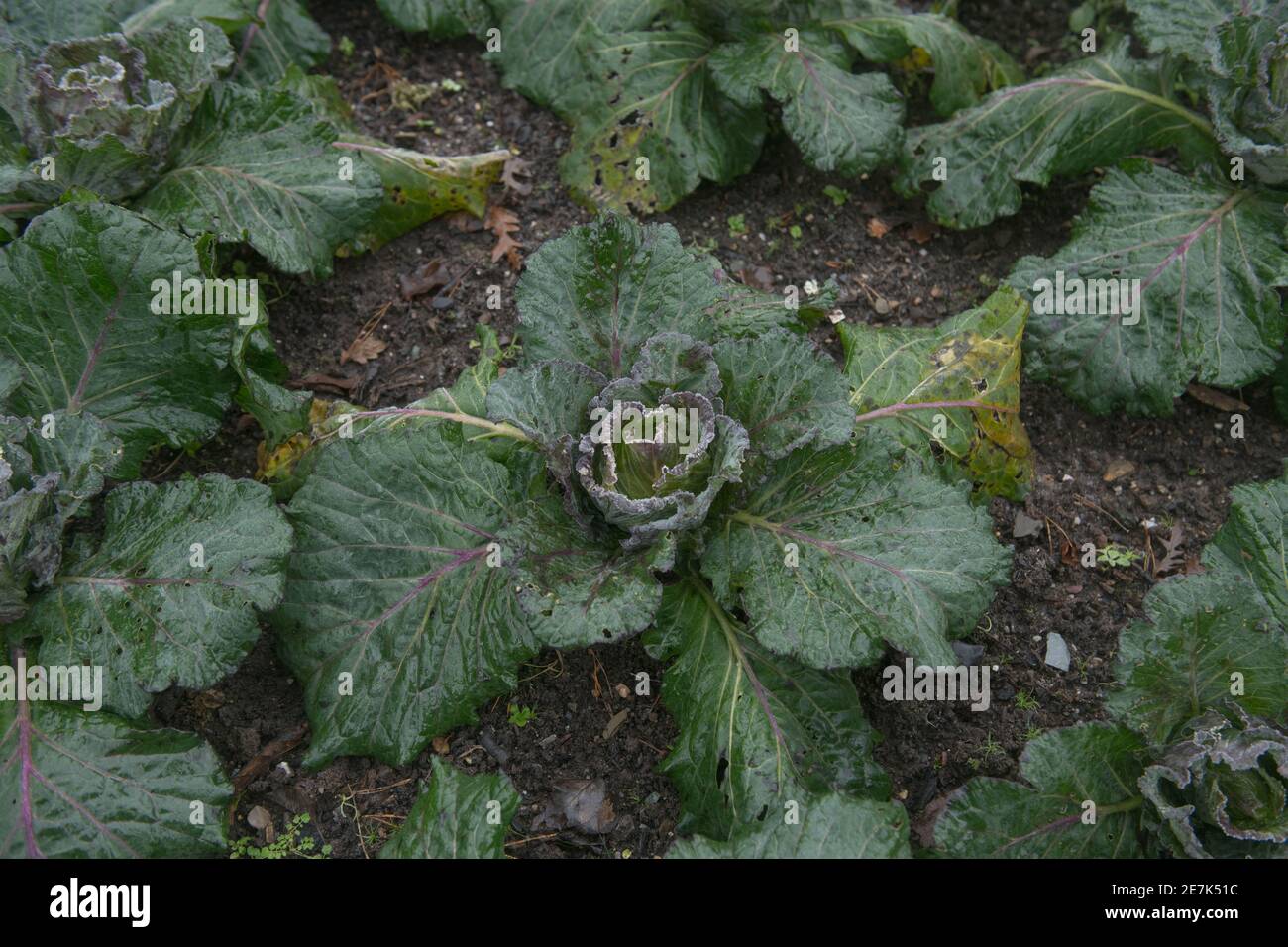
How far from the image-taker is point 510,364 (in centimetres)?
450

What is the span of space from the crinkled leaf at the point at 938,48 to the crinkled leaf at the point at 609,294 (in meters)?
1.89

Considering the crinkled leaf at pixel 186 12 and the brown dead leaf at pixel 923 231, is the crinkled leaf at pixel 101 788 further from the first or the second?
the brown dead leaf at pixel 923 231

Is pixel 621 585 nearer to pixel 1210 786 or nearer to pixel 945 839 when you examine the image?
pixel 945 839

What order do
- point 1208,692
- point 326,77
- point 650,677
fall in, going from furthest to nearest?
point 326,77 < point 650,677 < point 1208,692

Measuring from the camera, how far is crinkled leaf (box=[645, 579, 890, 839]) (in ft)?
11.3

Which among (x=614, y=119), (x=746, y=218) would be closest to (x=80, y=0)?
(x=614, y=119)

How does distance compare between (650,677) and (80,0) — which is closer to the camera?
(650,677)

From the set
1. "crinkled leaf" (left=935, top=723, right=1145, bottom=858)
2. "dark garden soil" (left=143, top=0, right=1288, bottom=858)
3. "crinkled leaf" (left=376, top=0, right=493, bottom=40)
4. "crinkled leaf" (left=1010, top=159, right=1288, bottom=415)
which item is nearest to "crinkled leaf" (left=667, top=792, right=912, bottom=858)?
"crinkled leaf" (left=935, top=723, right=1145, bottom=858)

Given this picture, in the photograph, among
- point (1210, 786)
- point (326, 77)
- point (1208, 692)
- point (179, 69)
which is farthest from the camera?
point (326, 77)

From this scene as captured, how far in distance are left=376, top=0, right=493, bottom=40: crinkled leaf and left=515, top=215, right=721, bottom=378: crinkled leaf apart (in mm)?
2093

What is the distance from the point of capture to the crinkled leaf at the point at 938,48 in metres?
4.91

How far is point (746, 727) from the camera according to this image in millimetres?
3520

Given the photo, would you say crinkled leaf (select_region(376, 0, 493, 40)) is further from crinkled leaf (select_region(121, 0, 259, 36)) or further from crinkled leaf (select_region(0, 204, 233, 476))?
crinkled leaf (select_region(0, 204, 233, 476))
